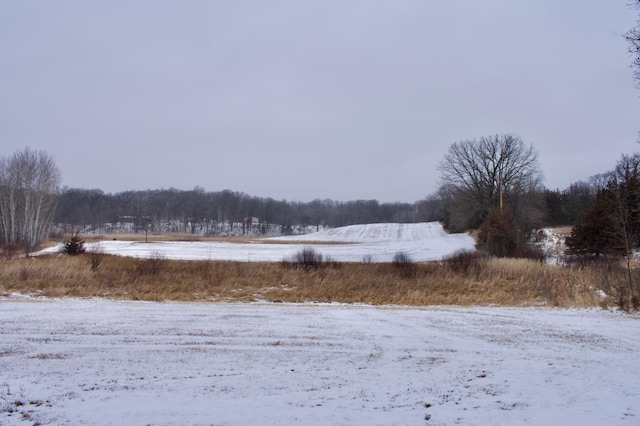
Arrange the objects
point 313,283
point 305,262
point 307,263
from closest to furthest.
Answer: point 313,283 → point 307,263 → point 305,262

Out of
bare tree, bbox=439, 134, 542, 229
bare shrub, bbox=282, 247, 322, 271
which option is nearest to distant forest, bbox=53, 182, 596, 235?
bare tree, bbox=439, 134, 542, 229

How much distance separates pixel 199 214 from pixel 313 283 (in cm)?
10537

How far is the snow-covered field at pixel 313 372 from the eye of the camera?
395cm

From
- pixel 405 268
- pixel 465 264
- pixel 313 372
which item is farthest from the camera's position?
pixel 465 264

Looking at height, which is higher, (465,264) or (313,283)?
(465,264)

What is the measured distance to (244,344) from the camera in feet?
22.3

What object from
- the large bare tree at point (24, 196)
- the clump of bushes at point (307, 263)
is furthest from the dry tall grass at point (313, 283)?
the large bare tree at point (24, 196)

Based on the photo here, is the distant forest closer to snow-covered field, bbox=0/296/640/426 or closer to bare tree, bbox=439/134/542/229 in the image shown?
bare tree, bbox=439/134/542/229

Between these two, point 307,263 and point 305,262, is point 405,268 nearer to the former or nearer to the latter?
point 307,263

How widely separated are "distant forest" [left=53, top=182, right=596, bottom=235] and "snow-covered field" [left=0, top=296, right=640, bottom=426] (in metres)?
90.8

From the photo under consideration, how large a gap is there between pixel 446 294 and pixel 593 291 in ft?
17.1

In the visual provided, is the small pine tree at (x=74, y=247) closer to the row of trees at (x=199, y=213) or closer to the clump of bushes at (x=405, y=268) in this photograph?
the clump of bushes at (x=405, y=268)

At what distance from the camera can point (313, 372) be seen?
17.3 feet

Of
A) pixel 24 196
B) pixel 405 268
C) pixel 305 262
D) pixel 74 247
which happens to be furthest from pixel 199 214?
pixel 405 268
